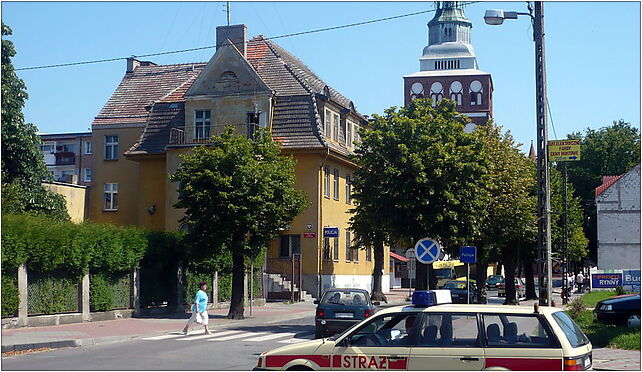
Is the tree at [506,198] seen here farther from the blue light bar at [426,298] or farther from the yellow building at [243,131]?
the blue light bar at [426,298]

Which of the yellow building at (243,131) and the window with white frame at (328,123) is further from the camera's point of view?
the window with white frame at (328,123)

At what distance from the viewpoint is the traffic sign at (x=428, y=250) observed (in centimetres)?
2358

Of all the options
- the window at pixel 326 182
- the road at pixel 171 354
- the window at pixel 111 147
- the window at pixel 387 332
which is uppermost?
the window at pixel 111 147

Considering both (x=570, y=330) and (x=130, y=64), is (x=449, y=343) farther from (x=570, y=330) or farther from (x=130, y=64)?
(x=130, y=64)

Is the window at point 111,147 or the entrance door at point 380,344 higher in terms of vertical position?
the window at point 111,147

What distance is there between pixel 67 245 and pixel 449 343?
63.1 ft

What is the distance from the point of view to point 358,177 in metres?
30.0

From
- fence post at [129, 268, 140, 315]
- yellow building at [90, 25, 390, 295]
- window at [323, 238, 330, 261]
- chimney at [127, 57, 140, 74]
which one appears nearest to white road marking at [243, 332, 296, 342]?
fence post at [129, 268, 140, 315]

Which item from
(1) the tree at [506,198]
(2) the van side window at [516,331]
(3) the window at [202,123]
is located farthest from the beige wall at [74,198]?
(2) the van side window at [516,331]

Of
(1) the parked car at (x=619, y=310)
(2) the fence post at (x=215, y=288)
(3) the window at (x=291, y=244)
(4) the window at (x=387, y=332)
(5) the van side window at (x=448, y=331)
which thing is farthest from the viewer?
(3) the window at (x=291, y=244)

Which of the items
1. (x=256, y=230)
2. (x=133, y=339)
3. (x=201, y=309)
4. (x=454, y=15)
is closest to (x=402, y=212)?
(x=256, y=230)

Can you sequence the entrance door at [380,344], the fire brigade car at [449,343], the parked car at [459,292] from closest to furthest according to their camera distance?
the fire brigade car at [449,343] → the entrance door at [380,344] → the parked car at [459,292]

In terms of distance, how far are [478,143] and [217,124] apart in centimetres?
2075

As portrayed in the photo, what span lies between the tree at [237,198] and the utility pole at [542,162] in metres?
11.7
